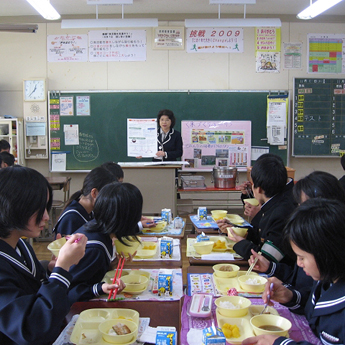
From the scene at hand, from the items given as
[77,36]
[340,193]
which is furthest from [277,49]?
[340,193]

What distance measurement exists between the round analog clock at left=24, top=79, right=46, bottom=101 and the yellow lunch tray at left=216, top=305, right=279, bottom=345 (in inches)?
193

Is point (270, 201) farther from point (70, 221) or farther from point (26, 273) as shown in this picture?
point (26, 273)

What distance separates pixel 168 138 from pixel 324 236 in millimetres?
3890

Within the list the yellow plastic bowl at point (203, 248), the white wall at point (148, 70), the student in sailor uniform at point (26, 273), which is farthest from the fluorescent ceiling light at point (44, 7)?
the student in sailor uniform at point (26, 273)

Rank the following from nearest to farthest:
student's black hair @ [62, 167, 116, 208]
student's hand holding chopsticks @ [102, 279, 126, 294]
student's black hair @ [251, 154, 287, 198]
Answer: student's hand holding chopsticks @ [102, 279, 126, 294] → student's black hair @ [251, 154, 287, 198] → student's black hair @ [62, 167, 116, 208]

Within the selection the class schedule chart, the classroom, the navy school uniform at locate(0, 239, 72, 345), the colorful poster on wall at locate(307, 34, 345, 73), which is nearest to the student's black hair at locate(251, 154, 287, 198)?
the navy school uniform at locate(0, 239, 72, 345)

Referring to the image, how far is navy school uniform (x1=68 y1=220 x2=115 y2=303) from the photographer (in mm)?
1451

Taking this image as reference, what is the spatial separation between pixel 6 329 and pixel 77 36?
5.15 m

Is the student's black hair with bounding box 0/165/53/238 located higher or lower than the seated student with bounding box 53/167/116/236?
higher

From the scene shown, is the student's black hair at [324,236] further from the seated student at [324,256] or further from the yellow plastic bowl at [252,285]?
the yellow plastic bowl at [252,285]

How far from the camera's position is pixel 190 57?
5.50 m

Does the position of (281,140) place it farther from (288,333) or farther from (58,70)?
(288,333)

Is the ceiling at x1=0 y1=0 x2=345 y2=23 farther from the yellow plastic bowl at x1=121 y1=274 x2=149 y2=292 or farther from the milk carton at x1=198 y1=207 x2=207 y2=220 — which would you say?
the yellow plastic bowl at x1=121 y1=274 x2=149 y2=292

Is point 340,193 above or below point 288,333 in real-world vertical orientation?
above
